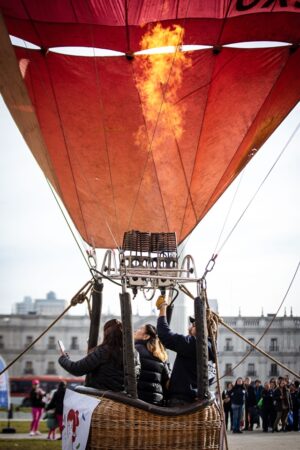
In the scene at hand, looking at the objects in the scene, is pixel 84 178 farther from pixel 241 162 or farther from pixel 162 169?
pixel 241 162

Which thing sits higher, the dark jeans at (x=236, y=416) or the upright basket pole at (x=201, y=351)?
the upright basket pole at (x=201, y=351)

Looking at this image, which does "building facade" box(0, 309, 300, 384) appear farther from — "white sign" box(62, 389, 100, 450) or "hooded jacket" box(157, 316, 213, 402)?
"white sign" box(62, 389, 100, 450)

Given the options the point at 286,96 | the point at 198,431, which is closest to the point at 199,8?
the point at 286,96

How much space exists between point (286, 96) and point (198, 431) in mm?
5825

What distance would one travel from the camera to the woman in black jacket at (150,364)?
7.87 meters

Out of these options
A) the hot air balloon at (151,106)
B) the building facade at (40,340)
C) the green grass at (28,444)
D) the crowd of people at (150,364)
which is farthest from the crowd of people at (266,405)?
the building facade at (40,340)

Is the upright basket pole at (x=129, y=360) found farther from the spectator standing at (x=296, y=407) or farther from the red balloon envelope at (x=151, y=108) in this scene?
the spectator standing at (x=296, y=407)

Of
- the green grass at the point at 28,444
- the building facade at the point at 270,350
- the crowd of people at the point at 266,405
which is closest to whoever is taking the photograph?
the green grass at the point at 28,444

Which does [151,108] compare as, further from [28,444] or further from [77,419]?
[28,444]

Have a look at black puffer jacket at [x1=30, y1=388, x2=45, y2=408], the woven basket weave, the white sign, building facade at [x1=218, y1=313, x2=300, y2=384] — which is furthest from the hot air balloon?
building facade at [x1=218, y1=313, x2=300, y2=384]

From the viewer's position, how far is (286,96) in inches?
467

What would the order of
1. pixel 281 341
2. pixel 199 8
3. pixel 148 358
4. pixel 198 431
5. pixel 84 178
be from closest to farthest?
1. pixel 198 431
2. pixel 148 358
3. pixel 199 8
4. pixel 84 178
5. pixel 281 341

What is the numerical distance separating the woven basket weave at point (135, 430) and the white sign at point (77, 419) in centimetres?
7

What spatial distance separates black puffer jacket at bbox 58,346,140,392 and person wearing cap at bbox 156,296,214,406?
0.38 m
